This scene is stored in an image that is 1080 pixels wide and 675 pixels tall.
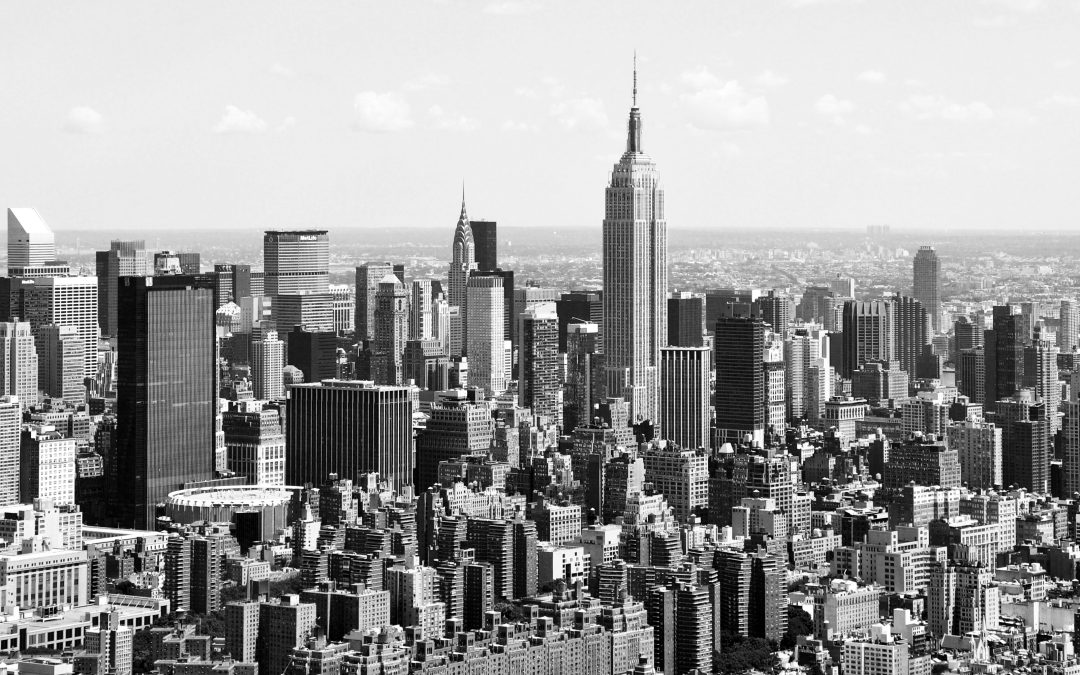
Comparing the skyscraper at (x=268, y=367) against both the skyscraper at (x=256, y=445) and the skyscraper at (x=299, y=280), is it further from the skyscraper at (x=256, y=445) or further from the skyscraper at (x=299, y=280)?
the skyscraper at (x=256, y=445)

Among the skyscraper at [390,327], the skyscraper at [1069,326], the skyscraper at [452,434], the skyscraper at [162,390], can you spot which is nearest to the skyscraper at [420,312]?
the skyscraper at [390,327]

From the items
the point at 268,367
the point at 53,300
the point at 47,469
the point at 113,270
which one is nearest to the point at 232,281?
the point at 53,300

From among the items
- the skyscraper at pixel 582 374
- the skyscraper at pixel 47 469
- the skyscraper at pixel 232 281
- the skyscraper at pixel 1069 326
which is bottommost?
the skyscraper at pixel 47 469

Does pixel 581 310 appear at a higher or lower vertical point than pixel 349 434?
higher

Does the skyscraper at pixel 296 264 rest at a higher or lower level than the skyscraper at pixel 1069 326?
higher

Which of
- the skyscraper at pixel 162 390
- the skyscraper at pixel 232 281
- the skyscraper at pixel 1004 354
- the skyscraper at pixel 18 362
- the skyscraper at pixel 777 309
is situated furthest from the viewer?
the skyscraper at pixel 777 309

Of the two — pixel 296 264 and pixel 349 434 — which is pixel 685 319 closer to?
pixel 296 264

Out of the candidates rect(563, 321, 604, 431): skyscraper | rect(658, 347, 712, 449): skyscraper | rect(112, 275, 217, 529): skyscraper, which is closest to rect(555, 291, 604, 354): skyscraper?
rect(563, 321, 604, 431): skyscraper

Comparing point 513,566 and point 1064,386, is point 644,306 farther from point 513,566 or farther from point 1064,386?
point 513,566
